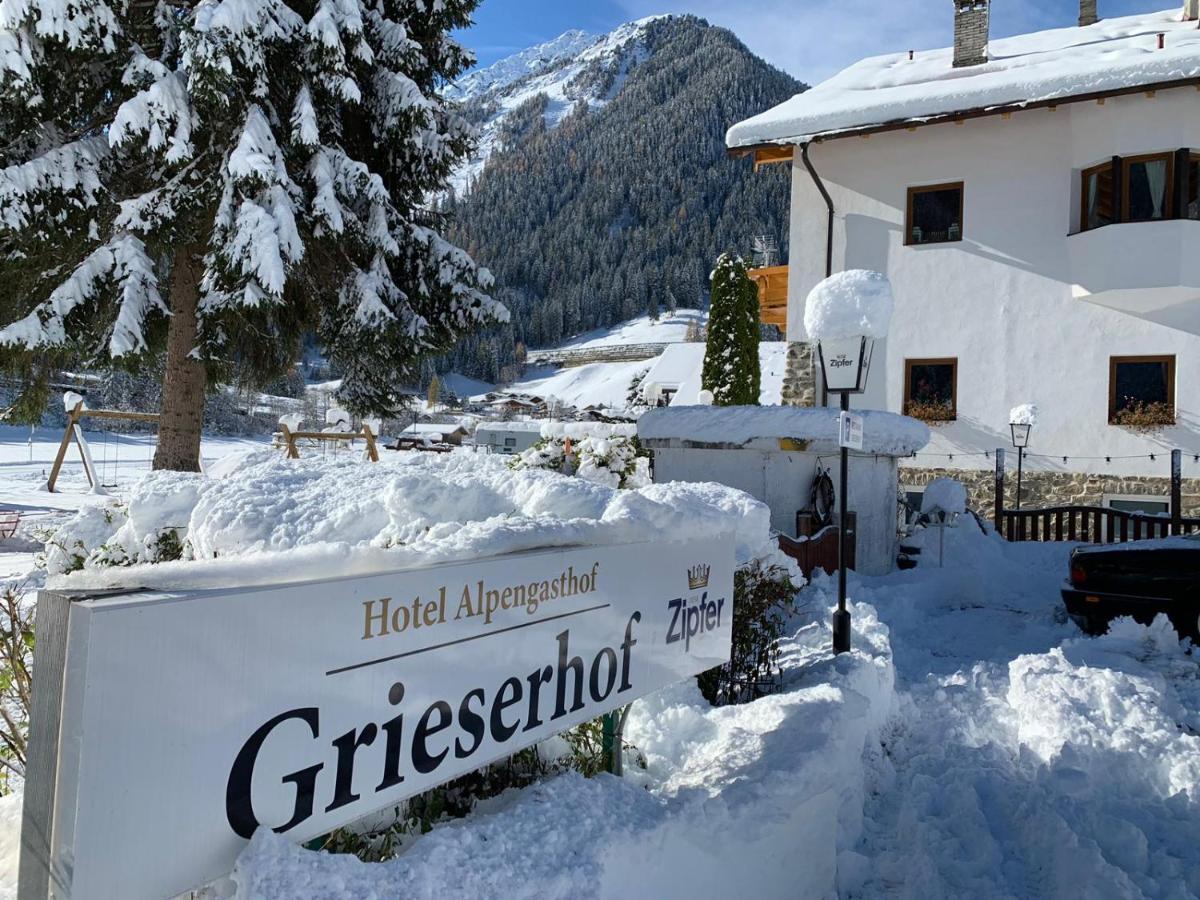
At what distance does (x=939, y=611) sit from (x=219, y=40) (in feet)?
31.9

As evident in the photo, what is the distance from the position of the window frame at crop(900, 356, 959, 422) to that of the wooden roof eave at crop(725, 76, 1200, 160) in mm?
4784

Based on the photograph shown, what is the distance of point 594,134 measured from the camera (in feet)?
640

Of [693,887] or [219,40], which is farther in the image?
[219,40]

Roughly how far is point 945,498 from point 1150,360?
7.10 metres

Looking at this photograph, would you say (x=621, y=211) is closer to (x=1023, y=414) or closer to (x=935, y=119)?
(x=935, y=119)

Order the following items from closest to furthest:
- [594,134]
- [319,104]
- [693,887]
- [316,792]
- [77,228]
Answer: [316,792], [693,887], [77,228], [319,104], [594,134]

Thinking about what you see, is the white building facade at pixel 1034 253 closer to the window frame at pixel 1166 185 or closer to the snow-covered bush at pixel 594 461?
the window frame at pixel 1166 185

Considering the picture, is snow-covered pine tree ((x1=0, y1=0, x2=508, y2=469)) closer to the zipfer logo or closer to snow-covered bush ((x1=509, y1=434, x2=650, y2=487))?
snow-covered bush ((x1=509, y1=434, x2=650, y2=487))

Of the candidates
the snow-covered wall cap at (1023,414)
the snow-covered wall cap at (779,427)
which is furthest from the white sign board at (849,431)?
the snow-covered wall cap at (1023,414)

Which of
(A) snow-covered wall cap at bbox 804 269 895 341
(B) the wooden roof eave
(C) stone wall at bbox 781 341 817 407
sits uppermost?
(B) the wooden roof eave

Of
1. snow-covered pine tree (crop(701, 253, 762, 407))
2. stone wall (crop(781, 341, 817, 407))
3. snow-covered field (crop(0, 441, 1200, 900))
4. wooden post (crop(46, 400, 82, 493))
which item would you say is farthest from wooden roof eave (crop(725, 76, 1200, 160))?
wooden post (crop(46, 400, 82, 493))

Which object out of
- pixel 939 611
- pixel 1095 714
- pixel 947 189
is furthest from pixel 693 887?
pixel 947 189

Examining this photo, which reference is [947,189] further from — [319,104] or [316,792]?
[316,792]

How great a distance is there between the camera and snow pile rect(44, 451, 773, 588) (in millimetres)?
2686
